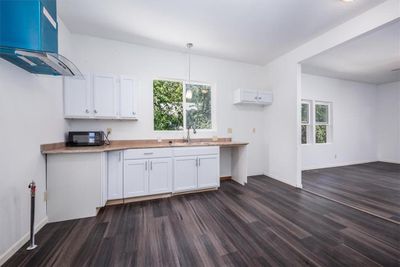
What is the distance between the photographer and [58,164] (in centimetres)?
215

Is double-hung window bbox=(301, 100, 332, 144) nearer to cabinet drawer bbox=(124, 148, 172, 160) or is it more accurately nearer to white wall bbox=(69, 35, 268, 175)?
white wall bbox=(69, 35, 268, 175)

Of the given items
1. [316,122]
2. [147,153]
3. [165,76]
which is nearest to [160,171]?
[147,153]

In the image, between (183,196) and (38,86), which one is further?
(183,196)

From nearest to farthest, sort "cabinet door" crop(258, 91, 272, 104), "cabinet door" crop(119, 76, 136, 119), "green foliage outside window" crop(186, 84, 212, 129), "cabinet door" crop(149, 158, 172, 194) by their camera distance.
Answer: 1. "cabinet door" crop(149, 158, 172, 194)
2. "cabinet door" crop(119, 76, 136, 119)
3. "green foliage outside window" crop(186, 84, 212, 129)
4. "cabinet door" crop(258, 91, 272, 104)

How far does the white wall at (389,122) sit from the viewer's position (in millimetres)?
5555

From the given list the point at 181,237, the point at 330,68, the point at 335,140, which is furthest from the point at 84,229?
the point at 335,140

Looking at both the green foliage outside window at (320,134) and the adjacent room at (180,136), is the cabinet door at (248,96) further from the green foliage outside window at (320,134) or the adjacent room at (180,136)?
the green foliage outside window at (320,134)

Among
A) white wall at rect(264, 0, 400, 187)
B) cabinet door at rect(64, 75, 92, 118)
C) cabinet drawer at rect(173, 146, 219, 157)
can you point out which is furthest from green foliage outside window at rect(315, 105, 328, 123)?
cabinet door at rect(64, 75, 92, 118)

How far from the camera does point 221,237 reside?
1.84 meters

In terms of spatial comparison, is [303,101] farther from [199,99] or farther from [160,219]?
[160,219]

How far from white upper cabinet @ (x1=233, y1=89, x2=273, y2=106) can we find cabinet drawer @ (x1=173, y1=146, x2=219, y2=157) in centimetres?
137

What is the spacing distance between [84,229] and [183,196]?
1494 millimetres

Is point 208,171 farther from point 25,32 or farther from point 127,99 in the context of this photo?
point 25,32

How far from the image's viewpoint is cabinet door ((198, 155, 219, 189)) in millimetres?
3135
